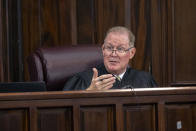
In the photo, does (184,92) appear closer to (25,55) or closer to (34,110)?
(34,110)

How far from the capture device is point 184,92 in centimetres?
189

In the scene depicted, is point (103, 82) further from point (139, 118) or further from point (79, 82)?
point (79, 82)

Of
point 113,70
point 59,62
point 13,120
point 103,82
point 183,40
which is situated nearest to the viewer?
point 13,120

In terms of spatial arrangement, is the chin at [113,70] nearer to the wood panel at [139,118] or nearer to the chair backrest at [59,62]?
the chair backrest at [59,62]

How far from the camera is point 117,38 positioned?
2.82 m

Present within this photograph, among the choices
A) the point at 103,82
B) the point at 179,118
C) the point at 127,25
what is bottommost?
the point at 179,118

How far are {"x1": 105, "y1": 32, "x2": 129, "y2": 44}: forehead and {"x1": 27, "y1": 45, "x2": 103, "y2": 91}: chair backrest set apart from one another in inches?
4.4

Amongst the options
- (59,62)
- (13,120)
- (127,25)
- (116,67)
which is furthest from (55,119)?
(127,25)

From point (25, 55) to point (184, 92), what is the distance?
184cm

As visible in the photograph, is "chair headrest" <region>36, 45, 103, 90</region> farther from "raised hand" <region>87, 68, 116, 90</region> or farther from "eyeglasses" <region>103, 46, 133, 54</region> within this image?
"raised hand" <region>87, 68, 116, 90</region>

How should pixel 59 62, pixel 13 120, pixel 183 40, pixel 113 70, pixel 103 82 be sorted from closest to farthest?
pixel 13 120, pixel 103 82, pixel 59 62, pixel 113 70, pixel 183 40

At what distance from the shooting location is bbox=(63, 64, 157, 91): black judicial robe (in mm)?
2758

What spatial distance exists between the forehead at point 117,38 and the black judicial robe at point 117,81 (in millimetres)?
171

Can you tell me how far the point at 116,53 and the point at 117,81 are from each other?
7.1 inches
